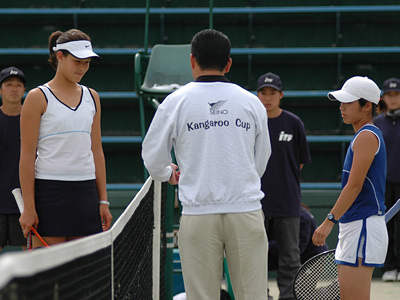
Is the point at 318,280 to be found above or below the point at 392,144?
below

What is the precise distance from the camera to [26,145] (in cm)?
355

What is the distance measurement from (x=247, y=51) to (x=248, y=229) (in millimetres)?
5437

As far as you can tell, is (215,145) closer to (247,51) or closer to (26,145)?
(26,145)

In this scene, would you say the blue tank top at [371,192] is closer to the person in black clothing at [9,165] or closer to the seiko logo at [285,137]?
the seiko logo at [285,137]

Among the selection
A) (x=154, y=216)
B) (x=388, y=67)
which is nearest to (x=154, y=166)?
(x=154, y=216)

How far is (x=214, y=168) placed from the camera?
300cm

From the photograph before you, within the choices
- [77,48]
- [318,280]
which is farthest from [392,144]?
[77,48]

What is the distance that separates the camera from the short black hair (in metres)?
3.11

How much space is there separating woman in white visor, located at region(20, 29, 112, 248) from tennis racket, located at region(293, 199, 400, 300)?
1.13 meters

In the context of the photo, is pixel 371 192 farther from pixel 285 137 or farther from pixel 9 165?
pixel 9 165

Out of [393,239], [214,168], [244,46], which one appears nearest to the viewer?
[214,168]

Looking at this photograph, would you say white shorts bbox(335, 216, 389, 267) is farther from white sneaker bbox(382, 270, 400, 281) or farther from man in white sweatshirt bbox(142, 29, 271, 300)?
white sneaker bbox(382, 270, 400, 281)

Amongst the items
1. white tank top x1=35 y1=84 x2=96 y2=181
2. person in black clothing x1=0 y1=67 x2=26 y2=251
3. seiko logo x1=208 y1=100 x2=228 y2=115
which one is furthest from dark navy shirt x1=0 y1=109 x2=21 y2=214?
seiko logo x1=208 y1=100 x2=228 y2=115

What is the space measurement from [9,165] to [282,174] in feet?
7.10
